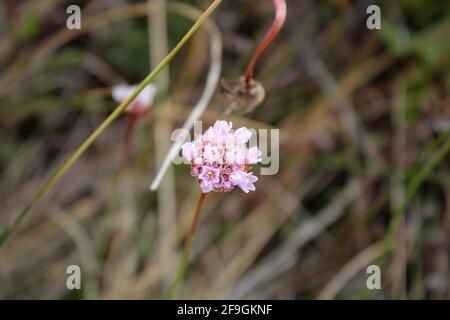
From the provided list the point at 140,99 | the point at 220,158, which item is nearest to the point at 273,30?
the point at 220,158

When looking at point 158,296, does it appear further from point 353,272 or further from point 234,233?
point 353,272

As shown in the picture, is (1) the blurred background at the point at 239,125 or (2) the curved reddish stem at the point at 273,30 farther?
(1) the blurred background at the point at 239,125

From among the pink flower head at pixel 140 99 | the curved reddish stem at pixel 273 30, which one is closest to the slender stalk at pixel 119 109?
the curved reddish stem at pixel 273 30

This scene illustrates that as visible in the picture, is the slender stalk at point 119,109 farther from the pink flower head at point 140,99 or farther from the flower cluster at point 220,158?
the pink flower head at point 140,99

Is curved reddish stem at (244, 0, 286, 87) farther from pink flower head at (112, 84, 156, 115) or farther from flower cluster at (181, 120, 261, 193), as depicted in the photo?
pink flower head at (112, 84, 156, 115)

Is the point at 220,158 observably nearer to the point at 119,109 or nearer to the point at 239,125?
the point at 119,109

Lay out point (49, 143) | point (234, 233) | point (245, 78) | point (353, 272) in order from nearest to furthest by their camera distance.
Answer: point (245, 78)
point (353, 272)
point (234, 233)
point (49, 143)

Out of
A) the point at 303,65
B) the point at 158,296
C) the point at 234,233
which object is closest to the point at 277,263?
the point at 234,233
